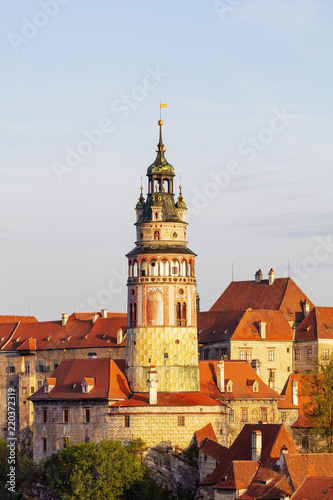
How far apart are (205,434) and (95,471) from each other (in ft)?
33.4

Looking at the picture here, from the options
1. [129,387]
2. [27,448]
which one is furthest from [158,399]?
[27,448]

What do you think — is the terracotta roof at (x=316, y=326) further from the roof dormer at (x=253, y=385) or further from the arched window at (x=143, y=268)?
the arched window at (x=143, y=268)

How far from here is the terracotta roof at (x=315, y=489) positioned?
9675cm

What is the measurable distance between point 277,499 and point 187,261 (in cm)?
2945

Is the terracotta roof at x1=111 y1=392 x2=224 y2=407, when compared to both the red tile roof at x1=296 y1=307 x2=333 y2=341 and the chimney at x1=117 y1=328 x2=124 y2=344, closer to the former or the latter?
the red tile roof at x1=296 y1=307 x2=333 y2=341

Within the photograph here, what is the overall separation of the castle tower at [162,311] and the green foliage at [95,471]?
770 cm

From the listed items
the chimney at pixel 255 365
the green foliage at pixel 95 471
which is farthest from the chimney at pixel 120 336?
the green foliage at pixel 95 471

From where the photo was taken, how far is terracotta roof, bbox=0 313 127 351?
15262cm

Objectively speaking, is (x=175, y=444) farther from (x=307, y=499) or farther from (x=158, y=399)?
(x=307, y=499)

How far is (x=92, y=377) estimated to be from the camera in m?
122

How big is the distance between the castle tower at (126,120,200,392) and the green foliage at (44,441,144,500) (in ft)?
25.3

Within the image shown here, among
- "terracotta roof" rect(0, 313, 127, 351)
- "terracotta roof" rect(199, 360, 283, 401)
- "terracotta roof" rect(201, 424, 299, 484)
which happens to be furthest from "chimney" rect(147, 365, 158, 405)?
"terracotta roof" rect(0, 313, 127, 351)

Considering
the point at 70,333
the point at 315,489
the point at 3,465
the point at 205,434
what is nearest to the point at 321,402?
the point at 205,434

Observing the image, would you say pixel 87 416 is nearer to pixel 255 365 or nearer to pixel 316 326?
pixel 255 365
